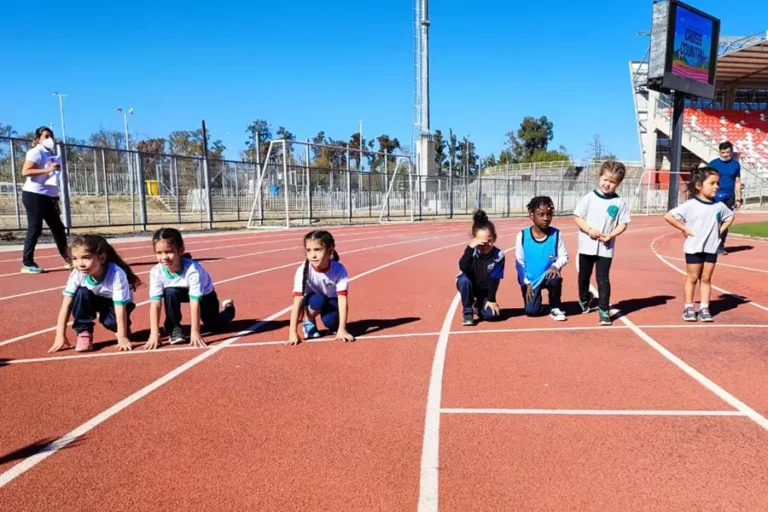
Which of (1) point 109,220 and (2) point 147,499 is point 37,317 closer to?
(2) point 147,499

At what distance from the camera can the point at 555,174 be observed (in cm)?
4884

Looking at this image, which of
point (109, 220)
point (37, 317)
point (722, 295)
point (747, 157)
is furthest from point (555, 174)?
point (37, 317)

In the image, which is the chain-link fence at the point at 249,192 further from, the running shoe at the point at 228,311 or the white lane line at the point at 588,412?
the white lane line at the point at 588,412

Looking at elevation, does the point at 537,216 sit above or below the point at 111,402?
above

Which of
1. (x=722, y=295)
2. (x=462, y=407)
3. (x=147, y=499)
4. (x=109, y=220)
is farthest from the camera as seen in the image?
(x=109, y=220)

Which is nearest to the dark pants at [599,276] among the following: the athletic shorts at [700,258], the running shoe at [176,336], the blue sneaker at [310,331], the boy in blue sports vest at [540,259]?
the boy in blue sports vest at [540,259]

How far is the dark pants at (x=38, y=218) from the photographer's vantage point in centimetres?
800

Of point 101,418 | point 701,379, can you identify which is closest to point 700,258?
point 701,379

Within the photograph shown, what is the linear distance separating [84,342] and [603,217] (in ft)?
16.1

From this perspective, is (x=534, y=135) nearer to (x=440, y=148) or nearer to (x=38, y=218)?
(x=440, y=148)

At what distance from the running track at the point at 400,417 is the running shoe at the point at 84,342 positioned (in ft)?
0.54

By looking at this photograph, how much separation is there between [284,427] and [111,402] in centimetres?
119

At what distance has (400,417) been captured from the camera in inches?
125

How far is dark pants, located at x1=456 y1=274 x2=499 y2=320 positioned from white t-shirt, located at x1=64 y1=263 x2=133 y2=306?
3.00 m
